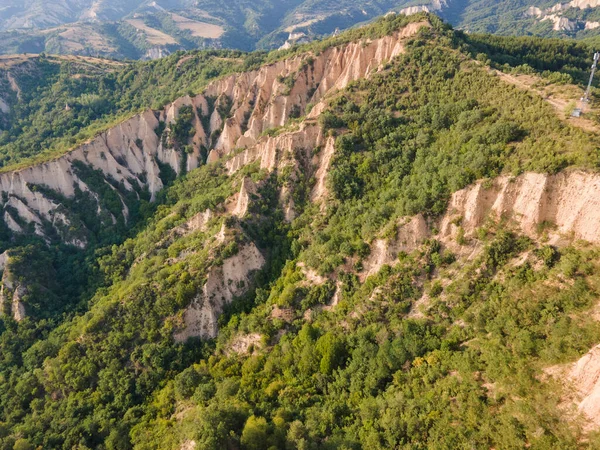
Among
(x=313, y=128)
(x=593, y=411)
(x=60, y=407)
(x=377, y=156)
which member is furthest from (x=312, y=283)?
→ (x=60, y=407)

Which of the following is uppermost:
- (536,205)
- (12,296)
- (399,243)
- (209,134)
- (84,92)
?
(84,92)

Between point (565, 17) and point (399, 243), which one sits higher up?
point (565, 17)

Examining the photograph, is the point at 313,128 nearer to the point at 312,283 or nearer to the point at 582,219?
the point at 312,283

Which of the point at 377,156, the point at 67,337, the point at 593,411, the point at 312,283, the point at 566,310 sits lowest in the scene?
the point at 67,337

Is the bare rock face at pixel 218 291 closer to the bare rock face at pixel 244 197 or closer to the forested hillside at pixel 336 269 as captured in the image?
the forested hillside at pixel 336 269

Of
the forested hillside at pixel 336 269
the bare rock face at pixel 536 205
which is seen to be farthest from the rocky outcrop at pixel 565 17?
the bare rock face at pixel 536 205

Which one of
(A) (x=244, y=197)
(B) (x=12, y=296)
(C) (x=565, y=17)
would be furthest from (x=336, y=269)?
(C) (x=565, y=17)

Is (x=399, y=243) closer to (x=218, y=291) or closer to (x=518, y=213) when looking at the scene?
(x=518, y=213)
